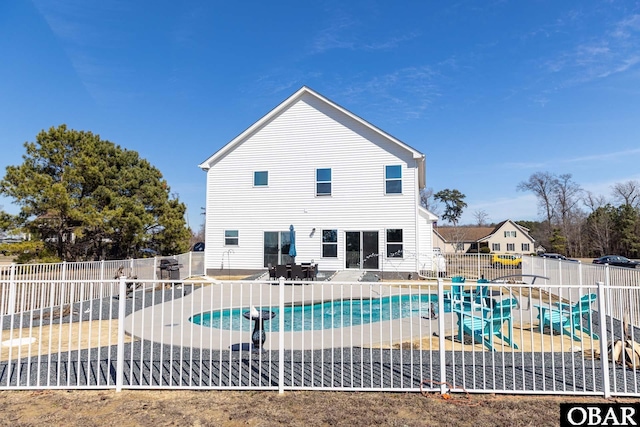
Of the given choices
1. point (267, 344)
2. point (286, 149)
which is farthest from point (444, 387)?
point (286, 149)

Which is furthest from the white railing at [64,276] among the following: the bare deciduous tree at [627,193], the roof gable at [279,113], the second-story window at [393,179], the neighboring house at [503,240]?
the bare deciduous tree at [627,193]

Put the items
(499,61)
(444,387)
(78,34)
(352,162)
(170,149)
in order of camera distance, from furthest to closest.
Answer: (170,149)
(352,162)
(499,61)
(78,34)
(444,387)

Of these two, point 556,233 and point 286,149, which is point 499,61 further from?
point 556,233

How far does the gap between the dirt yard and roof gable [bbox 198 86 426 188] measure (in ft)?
49.9

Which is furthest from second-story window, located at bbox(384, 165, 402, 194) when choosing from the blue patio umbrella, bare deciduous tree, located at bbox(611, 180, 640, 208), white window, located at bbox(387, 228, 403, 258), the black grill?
bare deciduous tree, located at bbox(611, 180, 640, 208)

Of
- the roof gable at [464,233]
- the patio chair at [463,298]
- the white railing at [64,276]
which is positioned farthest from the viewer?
the roof gable at [464,233]

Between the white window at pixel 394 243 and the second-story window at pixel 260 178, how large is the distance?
7209 mm

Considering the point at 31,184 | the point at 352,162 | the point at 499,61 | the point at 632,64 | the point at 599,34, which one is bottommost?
the point at 31,184

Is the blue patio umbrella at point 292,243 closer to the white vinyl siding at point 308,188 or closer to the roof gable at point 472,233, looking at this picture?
the white vinyl siding at point 308,188

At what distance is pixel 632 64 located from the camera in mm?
12992

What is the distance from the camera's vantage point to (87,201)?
18.6 m

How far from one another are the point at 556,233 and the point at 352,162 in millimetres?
45154

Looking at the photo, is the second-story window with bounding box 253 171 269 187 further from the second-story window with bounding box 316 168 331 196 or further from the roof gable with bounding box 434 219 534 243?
the roof gable with bounding box 434 219 534 243

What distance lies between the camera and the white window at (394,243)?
18.0 meters
